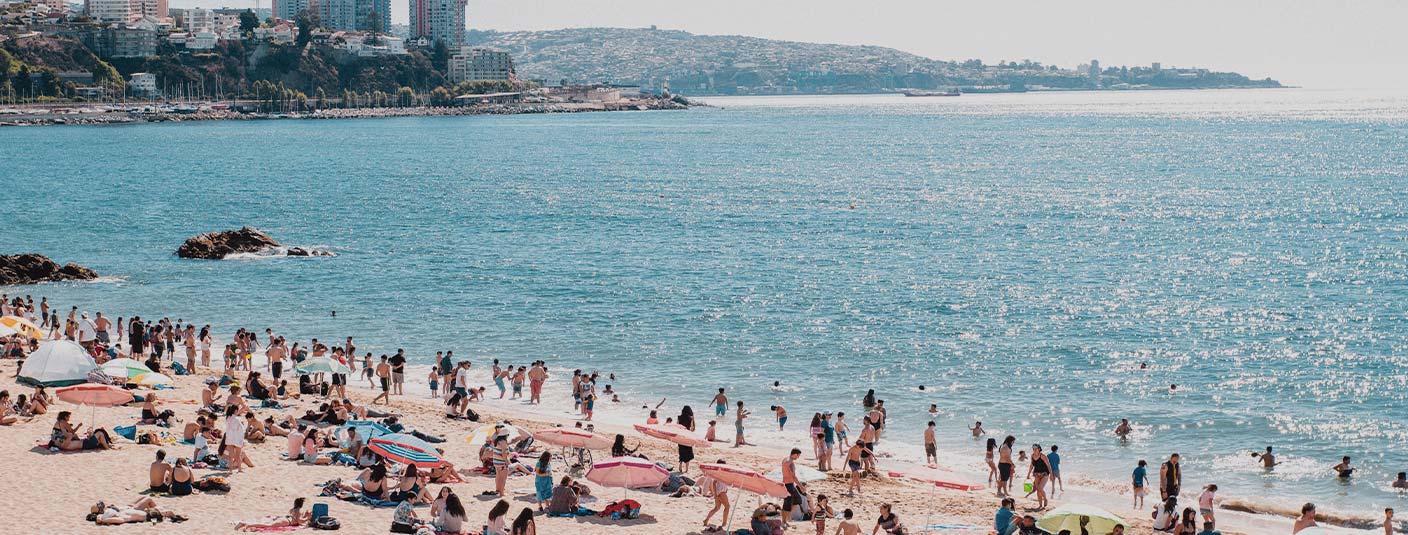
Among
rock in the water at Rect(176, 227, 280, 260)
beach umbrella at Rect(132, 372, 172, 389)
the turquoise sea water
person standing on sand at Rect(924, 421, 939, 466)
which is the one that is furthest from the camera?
rock in the water at Rect(176, 227, 280, 260)

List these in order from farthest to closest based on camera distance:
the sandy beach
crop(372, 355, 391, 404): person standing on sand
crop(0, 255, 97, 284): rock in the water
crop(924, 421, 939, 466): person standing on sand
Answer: crop(0, 255, 97, 284): rock in the water → crop(372, 355, 391, 404): person standing on sand → crop(924, 421, 939, 466): person standing on sand → the sandy beach

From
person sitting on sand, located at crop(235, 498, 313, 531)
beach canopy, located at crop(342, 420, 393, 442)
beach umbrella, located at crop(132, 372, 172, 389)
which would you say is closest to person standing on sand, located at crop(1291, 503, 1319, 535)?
person sitting on sand, located at crop(235, 498, 313, 531)

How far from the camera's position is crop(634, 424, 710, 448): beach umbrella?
72.2 ft

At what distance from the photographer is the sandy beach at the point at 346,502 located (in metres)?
17.6

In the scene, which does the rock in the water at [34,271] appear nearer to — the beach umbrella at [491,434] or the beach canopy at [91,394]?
the beach canopy at [91,394]

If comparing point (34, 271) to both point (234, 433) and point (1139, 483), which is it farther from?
point (1139, 483)

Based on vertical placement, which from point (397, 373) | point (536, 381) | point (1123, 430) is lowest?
point (397, 373)

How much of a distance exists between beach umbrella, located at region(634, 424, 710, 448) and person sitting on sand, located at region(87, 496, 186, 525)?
788cm

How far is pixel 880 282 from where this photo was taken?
46969 millimetres

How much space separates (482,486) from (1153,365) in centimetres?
1962

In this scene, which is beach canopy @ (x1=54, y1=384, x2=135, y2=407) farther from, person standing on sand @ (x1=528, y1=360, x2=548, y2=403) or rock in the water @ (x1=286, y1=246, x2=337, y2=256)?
rock in the water @ (x1=286, y1=246, x2=337, y2=256)

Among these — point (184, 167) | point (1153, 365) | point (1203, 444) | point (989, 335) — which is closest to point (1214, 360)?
point (1153, 365)

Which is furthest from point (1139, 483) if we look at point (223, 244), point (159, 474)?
point (223, 244)

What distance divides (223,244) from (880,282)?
84.9 ft
